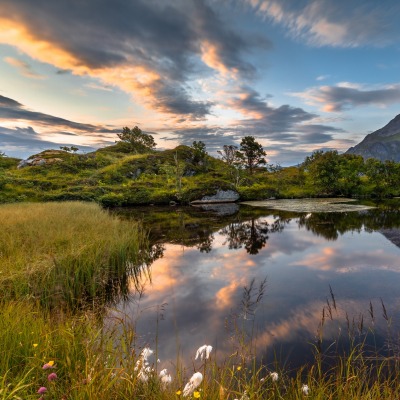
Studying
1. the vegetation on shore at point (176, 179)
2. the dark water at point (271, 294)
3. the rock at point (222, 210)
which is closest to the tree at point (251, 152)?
Result: the vegetation on shore at point (176, 179)

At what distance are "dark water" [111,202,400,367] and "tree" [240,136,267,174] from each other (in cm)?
5926

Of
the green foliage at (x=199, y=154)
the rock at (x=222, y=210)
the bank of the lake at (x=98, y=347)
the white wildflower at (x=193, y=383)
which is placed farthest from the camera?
the green foliage at (x=199, y=154)

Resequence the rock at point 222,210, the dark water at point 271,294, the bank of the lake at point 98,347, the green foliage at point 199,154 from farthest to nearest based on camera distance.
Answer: the green foliage at point 199,154 → the rock at point 222,210 → the dark water at point 271,294 → the bank of the lake at point 98,347

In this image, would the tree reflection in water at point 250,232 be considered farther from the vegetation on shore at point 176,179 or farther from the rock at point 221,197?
the vegetation on shore at point 176,179

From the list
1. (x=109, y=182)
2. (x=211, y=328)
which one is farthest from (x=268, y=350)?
(x=109, y=182)

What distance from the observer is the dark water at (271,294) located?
6457 millimetres

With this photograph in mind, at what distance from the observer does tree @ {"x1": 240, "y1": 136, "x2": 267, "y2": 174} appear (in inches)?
3034

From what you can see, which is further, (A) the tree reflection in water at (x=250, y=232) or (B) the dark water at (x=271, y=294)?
(A) the tree reflection in water at (x=250, y=232)

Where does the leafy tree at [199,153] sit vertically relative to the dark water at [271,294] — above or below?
above

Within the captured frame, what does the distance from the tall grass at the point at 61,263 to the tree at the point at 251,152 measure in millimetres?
68819

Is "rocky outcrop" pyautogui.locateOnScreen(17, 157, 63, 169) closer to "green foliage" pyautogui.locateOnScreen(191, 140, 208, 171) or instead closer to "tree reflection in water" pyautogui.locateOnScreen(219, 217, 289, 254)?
"green foliage" pyautogui.locateOnScreen(191, 140, 208, 171)

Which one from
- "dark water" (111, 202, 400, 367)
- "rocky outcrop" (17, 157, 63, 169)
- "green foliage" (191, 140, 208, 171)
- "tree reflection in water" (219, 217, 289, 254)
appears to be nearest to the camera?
"dark water" (111, 202, 400, 367)

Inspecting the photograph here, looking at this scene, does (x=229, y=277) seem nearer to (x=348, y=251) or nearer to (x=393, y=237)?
(x=348, y=251)

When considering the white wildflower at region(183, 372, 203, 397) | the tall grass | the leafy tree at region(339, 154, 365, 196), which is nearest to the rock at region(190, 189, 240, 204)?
the leafy tree at region(339, 154, 365, 196)
